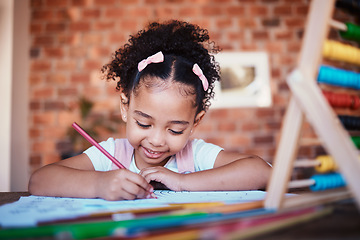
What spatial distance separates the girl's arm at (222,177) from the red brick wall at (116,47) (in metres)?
1.65

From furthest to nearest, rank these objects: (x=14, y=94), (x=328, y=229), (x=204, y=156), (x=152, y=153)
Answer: (x=14, y=94) → (x=204, y=156) → (x=152, y=153) → (x=328, y=229)

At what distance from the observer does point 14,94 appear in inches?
87.8

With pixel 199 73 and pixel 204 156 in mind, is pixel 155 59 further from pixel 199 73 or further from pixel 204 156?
pixel 204 156

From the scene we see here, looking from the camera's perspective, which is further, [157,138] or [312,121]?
[157,138]

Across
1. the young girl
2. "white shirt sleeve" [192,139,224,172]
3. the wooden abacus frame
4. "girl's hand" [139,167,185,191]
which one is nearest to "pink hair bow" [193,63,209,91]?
the young girl

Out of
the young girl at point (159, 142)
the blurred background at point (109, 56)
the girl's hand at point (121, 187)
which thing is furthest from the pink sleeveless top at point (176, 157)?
the blurred background at point (109, 56)

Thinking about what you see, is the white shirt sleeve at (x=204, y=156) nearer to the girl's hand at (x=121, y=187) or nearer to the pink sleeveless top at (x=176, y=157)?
the pink sleeveless top at (x=176, y=157)

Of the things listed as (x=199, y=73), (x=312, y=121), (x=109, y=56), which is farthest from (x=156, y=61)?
(x=109, y=56)

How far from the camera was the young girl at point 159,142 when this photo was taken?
2.59 feet

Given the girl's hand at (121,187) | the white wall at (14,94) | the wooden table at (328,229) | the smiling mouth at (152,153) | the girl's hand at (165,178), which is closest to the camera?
the wooden table at (328,229)

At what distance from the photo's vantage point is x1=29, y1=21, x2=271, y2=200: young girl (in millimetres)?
791

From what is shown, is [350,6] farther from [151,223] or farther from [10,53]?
[10,53]

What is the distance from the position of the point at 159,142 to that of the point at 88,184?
24 centimetres

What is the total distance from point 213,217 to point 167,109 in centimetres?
51
